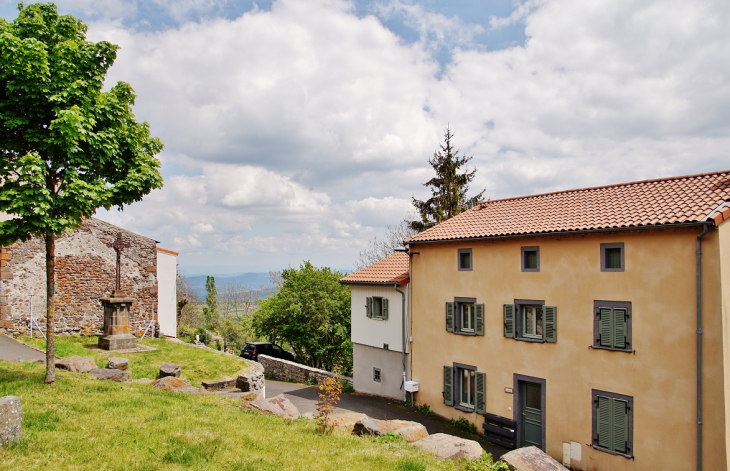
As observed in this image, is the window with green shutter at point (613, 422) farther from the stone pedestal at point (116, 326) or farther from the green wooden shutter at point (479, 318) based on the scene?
the stone pedestal at point (116, 326)

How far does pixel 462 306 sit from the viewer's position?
57.9ft

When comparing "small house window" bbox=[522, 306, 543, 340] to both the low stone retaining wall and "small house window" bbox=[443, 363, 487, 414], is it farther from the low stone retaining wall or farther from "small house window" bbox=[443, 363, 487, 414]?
the low stone retaining wall

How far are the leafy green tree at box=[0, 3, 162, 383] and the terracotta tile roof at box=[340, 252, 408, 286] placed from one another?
12355mm

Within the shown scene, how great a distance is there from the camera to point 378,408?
1905cm

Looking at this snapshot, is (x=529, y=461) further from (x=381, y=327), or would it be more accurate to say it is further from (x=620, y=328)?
(x=381, y=327)

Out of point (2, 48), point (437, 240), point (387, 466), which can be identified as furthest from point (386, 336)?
point (2, 48)

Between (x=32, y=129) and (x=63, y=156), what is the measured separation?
2.46ft

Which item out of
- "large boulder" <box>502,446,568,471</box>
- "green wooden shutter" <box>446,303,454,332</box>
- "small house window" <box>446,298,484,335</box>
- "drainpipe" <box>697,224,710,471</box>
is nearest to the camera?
"large boulder" <box>502,446,568,471</box>

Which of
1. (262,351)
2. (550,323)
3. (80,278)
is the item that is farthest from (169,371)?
(262,351)

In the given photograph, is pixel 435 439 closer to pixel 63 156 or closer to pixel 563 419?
pixel 563 419

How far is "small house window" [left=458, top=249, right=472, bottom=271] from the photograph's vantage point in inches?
681

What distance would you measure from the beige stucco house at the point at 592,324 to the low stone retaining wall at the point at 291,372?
7195 millimetres

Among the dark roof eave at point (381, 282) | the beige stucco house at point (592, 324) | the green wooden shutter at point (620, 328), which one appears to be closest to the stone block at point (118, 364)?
the dark roof eave at point (381, 282)

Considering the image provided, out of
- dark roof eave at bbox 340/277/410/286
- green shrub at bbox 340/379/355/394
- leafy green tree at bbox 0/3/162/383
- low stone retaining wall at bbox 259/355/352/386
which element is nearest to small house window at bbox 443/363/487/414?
dark roof eave at bbox 340/277/410/286
